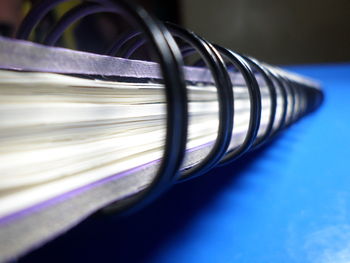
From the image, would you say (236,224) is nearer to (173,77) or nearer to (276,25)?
(173,77)

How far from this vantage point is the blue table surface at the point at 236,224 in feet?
0.73

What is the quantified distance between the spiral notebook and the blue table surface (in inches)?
1.3

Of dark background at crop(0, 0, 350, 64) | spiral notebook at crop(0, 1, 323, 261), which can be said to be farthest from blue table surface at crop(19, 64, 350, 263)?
dark background at crop(0, 0, 350, 64)

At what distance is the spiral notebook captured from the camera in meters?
0.14

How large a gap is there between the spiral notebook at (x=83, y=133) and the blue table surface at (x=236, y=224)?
33 millimetres

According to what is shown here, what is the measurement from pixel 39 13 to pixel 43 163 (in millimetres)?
143

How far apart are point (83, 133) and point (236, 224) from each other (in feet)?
0.52

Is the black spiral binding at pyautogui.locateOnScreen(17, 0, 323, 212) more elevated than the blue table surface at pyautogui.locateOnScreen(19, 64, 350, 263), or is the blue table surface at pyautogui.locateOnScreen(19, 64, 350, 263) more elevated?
the black spiral binding at pyautogui.locateOnScreen(17, 0, 323, 212)

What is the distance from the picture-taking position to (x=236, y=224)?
0.26 meters

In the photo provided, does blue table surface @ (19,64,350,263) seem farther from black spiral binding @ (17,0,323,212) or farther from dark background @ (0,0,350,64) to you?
dark background @ (0,0,350,64)

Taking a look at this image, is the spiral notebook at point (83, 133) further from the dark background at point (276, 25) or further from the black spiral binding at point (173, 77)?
the dark background at point (276, 25)

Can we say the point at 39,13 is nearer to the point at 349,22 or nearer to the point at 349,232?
the point at 349,232

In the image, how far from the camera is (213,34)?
251 centimetres

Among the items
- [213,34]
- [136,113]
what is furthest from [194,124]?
[213,34]
